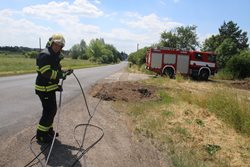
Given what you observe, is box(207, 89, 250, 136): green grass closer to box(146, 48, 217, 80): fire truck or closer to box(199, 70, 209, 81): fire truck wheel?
box(199, 70, 209, 81): fire truck wheel

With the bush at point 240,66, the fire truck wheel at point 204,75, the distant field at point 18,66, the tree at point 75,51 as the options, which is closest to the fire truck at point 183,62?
the fire truck wheel at point 204,75

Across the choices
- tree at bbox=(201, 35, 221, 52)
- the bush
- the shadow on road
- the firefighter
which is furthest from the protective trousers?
tree at bbox=(201, 35, 221, 52)

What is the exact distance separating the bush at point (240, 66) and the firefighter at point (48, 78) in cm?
2614

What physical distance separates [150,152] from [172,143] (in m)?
0.76

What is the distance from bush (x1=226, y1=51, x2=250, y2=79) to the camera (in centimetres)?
2922

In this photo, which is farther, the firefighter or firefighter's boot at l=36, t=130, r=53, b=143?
firefighter's boot at l=36, t=130, r=53, b=143

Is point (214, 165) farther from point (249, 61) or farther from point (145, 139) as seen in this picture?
point (249, 61)

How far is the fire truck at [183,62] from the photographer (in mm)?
27453

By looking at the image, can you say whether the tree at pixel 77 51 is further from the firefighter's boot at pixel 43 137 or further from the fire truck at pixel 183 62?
the firefighter's boot at pixel 43 137

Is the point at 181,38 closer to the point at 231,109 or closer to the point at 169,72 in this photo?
the point at 169,72

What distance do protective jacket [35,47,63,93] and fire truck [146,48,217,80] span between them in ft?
72.5

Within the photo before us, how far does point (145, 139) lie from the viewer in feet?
22.2

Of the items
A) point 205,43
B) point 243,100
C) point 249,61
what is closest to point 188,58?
point 249,61

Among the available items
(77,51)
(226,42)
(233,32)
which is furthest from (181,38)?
(77,51)
